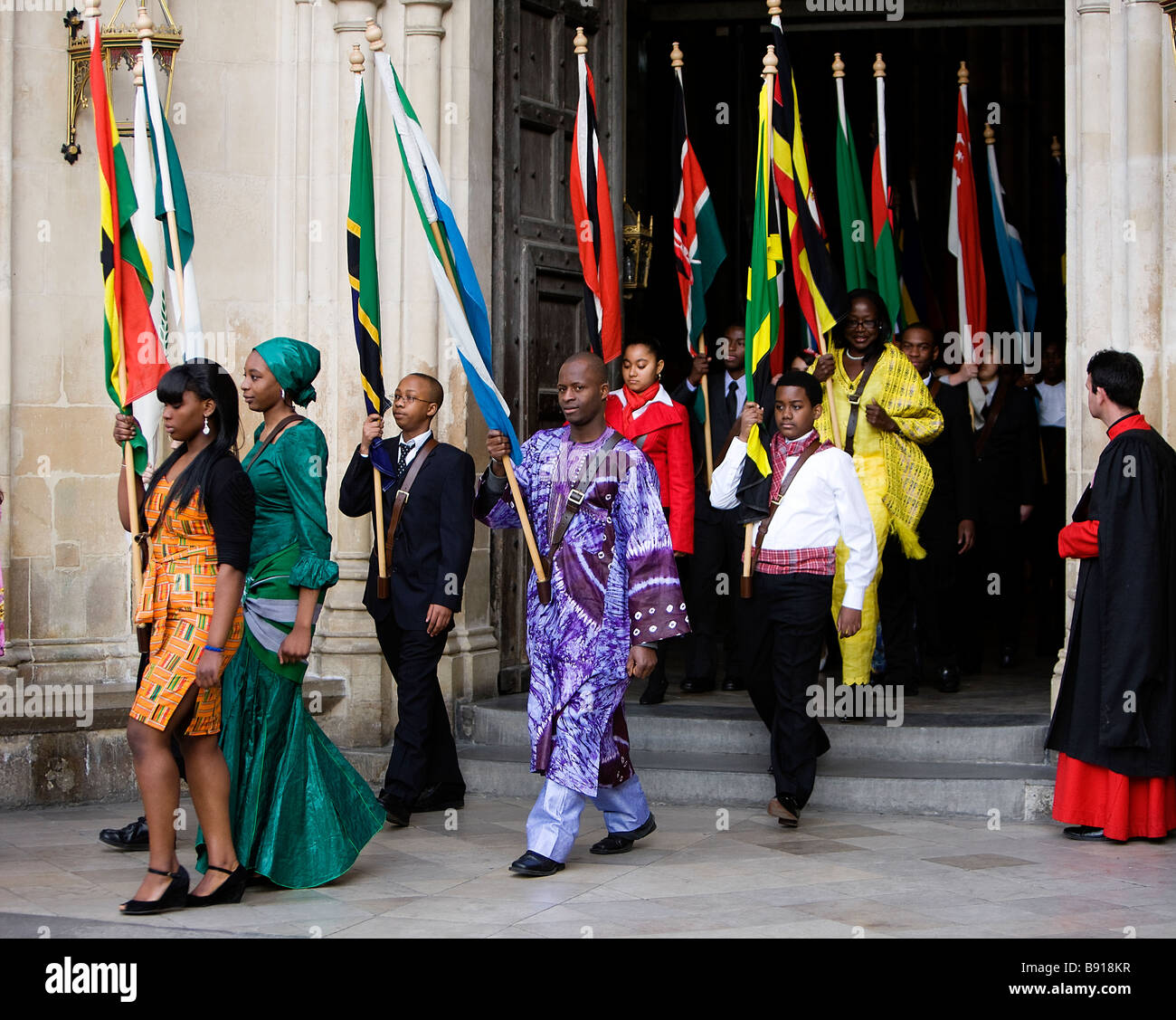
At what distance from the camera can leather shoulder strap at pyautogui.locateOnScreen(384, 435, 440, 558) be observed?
7.64 meters

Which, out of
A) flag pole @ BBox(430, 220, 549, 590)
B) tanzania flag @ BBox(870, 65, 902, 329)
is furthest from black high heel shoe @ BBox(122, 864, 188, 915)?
tanzania flag @ BBox(870, 65, 902, 329)

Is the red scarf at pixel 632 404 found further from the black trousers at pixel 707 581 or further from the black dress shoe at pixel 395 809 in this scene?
the black dress shoe at pixel 395 809

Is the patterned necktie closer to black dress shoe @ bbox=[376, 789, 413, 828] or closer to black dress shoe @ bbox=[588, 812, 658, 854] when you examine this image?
black dress shoe @ bbox=[376, 789, 413, 828]

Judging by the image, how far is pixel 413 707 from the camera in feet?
24.6

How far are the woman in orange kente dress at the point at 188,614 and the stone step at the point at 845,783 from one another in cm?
259

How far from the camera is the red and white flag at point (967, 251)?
9578mm

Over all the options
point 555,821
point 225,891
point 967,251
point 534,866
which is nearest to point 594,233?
point 967,251

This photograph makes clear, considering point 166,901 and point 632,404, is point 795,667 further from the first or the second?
point 166,901

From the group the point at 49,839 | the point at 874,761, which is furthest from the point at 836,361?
the point at 49,839

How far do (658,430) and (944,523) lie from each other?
2.01 m

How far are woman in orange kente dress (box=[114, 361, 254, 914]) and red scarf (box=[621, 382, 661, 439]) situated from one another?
3.39m

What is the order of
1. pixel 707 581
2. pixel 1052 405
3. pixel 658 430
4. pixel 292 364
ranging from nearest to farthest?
pixel 292 364 → pixel 658 430 → pixel 707 581 → pixel 1052 405
